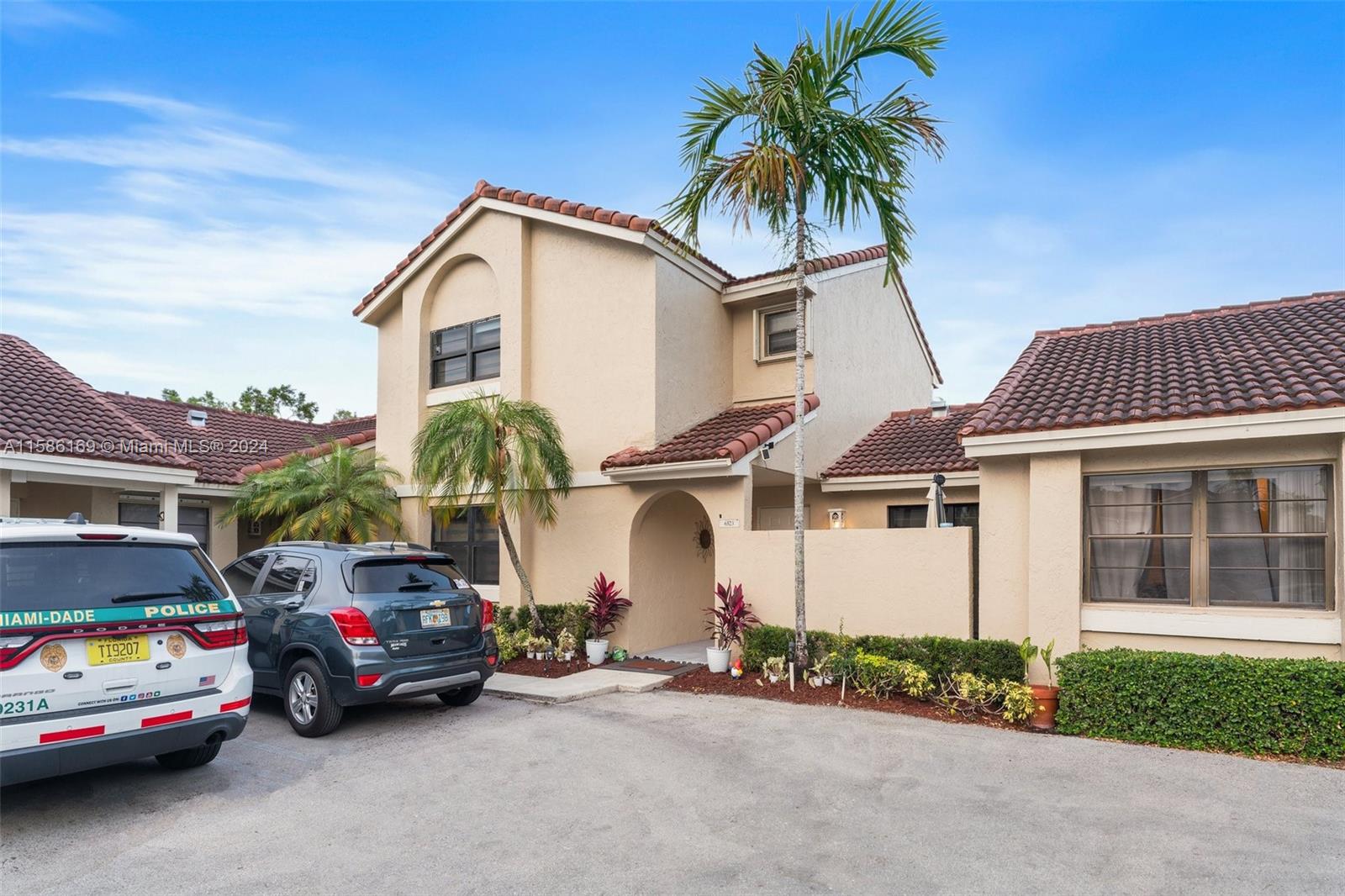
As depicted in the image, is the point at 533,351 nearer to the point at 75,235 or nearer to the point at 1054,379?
the point at 75,235

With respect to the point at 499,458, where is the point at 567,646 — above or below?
below

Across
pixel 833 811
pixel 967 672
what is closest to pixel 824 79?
pixel 967 672

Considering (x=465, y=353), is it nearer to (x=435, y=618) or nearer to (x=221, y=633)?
(x=435, y=618)

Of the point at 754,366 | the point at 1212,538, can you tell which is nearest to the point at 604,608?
the point at 754,366

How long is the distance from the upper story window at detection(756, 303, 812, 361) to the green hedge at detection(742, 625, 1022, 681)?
18.7 feet

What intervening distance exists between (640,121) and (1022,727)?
969 centimetres

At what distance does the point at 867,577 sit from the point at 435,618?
535 centimetres

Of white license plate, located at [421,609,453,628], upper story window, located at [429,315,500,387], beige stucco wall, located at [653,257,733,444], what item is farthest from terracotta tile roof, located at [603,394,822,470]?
white license plate, located at [421,609,453,628]

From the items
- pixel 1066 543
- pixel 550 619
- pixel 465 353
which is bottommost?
pixel 550 619

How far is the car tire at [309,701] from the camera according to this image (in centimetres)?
740

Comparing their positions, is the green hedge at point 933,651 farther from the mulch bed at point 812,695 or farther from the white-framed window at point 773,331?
the white-framed window at point 773,331

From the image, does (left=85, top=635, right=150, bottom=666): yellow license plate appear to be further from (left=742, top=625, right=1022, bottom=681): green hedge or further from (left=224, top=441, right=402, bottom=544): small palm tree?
(left=224, top=441, right=402, bottom=544): small palm tree

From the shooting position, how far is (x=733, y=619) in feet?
35.0

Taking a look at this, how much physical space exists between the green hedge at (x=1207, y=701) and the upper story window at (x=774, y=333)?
25.0 feet
